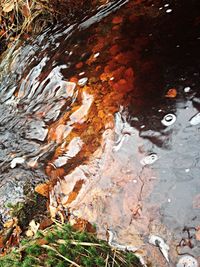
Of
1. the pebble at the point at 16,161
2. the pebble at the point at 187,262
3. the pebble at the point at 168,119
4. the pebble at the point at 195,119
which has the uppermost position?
the pebble at the point at 16,161

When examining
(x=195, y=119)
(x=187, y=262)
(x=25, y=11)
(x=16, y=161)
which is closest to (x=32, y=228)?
(x=16, y=161)

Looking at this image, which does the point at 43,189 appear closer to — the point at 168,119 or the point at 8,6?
the point at 168,119

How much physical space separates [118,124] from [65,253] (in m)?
1.47

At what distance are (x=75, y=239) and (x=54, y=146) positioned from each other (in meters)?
1.33

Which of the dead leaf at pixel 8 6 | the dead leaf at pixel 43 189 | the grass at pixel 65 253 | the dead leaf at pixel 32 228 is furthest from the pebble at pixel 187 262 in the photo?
the dead leaf at pixel 8 6

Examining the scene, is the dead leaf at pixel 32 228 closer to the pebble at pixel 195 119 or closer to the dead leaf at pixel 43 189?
the dead leaf at pixel 43 189

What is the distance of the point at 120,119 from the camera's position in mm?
3820

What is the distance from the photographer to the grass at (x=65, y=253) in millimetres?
2633

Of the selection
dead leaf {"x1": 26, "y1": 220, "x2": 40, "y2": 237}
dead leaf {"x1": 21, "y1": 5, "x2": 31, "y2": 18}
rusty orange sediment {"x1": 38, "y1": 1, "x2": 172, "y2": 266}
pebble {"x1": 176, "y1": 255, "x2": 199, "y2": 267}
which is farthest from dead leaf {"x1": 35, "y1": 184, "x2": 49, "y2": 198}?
dead leaf {"x1": 21, "y1": 5, "x2": 31, "y2": 18}

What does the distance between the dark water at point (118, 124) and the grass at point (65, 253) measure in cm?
25

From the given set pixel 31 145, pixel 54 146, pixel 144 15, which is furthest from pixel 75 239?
pixel 144 15

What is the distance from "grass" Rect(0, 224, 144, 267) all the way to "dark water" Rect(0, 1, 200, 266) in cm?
25

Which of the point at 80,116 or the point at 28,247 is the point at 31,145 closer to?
the point at 80,116

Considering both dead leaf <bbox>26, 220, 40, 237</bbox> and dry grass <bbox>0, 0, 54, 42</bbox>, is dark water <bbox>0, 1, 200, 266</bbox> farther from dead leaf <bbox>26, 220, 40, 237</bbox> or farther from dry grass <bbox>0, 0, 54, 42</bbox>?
dry grass <bbox>0, 0, 54, 42</bbox>
